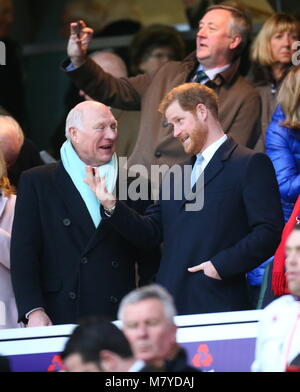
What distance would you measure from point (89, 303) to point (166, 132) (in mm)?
1417

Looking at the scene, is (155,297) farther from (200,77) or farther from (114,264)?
(200,77)

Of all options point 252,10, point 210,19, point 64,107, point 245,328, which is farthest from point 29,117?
point 245,328

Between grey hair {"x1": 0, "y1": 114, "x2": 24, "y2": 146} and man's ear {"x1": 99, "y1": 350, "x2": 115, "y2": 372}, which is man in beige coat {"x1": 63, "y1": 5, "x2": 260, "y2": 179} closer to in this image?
grey hair {"x1": 0, "y1": 114, "x2": 24, "y2": 146}

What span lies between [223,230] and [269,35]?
2037 mm

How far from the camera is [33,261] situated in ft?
23.4

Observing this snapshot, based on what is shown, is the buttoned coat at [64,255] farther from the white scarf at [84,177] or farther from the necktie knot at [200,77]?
the necktie knot at [200,77]

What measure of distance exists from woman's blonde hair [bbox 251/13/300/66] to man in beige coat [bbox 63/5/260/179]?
0.55ft

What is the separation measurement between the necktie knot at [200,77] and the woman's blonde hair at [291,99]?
0.72 metres

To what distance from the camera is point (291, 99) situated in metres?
7.58

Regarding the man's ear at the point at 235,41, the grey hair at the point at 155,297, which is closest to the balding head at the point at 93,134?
the man's ear at the point at 235,41

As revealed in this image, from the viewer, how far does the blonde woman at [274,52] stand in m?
8.48

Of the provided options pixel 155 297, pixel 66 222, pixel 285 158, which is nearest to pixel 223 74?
pixel 285 158

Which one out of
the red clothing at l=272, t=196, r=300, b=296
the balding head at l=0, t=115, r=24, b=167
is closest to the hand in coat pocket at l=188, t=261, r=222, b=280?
the red clothing at l=272, t=196, r=300, b=296

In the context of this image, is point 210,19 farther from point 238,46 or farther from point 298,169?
point 298,169
